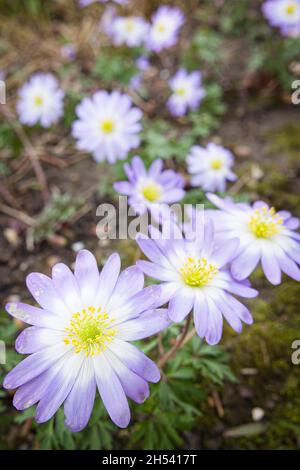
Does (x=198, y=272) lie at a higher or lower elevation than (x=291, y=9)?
lower

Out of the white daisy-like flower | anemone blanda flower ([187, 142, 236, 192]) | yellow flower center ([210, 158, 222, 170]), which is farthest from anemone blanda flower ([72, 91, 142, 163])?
the white daisy-like flower

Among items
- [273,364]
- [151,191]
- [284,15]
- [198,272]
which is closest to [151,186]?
[151,191]

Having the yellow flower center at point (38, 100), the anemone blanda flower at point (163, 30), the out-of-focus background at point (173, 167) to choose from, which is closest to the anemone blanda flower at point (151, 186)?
the out-of-focus background at point (173, 167)

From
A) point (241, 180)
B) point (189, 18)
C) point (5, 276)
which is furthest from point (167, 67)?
point (5, 276)

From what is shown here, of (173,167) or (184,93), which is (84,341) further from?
(184,93)

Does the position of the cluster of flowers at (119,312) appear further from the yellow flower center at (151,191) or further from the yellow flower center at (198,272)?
the yellow flower center at (151,191)
